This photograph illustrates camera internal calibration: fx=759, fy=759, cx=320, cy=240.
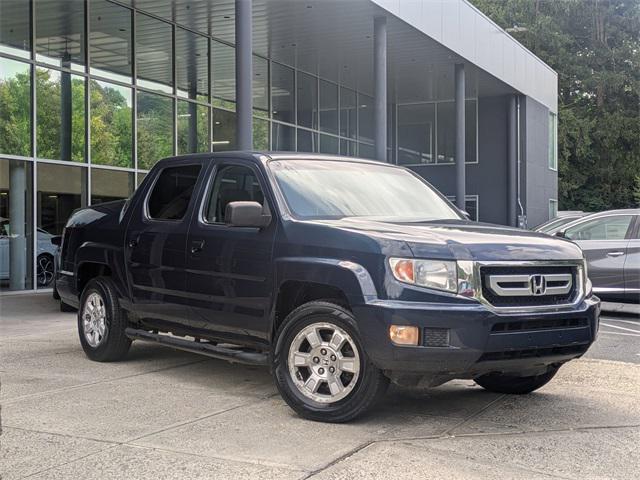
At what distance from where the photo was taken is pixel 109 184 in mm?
17172

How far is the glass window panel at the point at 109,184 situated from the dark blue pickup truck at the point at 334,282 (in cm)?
1009

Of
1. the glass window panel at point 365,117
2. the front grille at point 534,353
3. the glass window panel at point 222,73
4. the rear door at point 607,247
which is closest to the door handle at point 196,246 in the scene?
the front grille at point 534,353

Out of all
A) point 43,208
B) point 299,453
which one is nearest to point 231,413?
point 299,453

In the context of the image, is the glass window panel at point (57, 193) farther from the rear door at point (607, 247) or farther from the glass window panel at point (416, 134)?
the glass window panel at point (416, 134)

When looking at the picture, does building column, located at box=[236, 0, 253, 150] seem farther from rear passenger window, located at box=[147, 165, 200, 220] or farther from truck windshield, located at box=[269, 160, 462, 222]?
truck windshield, located at box=[269, 160, 462, 222]

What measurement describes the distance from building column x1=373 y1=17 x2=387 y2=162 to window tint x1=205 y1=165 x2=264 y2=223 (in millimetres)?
11553

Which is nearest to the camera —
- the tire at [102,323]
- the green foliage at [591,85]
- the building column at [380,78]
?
the tire at [102,323]

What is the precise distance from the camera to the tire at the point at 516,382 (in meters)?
6.05

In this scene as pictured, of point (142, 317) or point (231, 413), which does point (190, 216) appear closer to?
point (142, 317)

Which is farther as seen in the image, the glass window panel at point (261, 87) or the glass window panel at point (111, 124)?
the glass window panel at point (261, 87)

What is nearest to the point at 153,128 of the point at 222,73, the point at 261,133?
the point at 222,73

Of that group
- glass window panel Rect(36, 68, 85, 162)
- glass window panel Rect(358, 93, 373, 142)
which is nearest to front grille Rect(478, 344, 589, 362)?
glass window panel Rect(36, 68, 85, 162)

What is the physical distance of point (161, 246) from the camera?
6488 millimetres

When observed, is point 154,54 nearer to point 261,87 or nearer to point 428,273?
point 261,87
